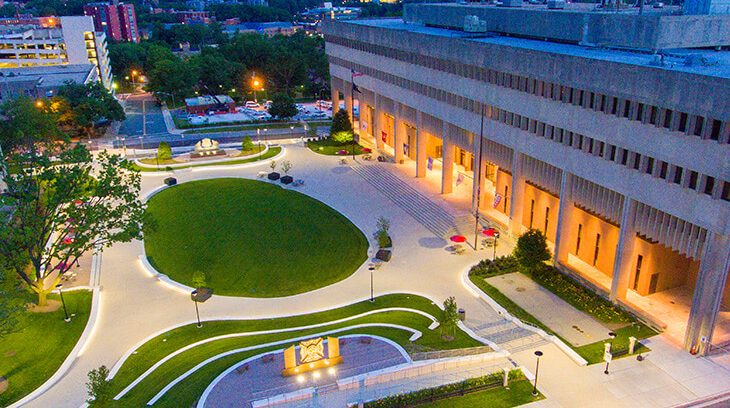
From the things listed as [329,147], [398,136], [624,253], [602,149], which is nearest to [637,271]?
[624,253]

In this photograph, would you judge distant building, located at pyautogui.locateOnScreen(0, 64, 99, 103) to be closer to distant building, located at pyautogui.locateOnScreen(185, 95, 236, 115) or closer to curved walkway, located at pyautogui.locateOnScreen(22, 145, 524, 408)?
distant building, located at pyautogui.locateOnScreen(185, 95, 236, 115)

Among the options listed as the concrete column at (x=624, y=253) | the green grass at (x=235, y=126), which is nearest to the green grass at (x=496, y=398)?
the concrete column at (x=624, y=253)

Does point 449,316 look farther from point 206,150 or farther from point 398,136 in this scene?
point 206,150

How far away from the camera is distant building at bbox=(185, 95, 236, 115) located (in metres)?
110

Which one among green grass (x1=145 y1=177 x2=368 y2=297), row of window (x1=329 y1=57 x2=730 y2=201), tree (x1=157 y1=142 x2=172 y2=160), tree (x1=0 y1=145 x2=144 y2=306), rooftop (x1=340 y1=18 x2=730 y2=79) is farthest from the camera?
tree (x1=157 y1=142 x2=172 y2=160)

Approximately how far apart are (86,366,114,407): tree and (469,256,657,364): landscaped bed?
2604 cm

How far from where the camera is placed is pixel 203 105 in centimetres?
11044

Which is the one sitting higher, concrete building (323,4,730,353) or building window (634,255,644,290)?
concrete building (323,4,730,353)

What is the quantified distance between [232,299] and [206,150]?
41544 millimetres

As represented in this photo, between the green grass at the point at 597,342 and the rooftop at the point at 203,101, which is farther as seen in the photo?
the rooftop at the point at 203,101

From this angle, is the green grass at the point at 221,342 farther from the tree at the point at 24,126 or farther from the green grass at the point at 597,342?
the tree at the point at 24,126

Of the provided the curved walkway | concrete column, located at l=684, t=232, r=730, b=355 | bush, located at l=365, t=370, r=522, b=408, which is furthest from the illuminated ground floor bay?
bush, located at l=365, t=370, r=522, b=408

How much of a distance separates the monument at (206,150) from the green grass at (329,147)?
44.2 feet

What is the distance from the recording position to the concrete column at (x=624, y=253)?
36.7 meters
